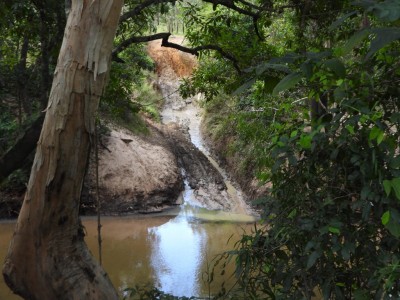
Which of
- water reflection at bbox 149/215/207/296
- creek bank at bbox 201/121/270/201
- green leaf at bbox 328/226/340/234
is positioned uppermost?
creek bank at bbox 201/121/270/201

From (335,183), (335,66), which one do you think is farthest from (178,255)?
(335,66)

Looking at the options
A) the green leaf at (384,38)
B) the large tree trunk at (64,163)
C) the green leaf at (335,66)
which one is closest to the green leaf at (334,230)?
the green leaf at (335,66)

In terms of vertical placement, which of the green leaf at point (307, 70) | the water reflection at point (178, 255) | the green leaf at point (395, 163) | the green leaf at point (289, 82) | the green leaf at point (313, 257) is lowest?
the water reflection at point (178, 255)

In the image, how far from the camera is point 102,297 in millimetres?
2875

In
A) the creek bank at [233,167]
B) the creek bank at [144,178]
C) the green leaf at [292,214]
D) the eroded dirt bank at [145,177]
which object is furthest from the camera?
the creek bank at [233,167]

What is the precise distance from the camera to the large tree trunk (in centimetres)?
266

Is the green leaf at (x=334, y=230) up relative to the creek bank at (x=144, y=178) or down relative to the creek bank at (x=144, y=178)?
down

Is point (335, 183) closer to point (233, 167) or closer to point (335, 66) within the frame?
point (335, 66)

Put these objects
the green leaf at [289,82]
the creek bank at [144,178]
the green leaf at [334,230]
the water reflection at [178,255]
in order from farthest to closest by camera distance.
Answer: the creek bank at [144,178] → the water reflection at [178,255] → the green leaf at [334,230] → the green leaf at [289,82]

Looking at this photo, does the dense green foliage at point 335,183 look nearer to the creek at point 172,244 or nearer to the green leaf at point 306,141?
the green leaf at point 306,141

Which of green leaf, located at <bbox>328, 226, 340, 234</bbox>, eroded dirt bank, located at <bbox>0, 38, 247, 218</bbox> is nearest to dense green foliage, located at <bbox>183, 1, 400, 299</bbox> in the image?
green leaf, located at <bbox>328, 226, 340, 234</bbox>

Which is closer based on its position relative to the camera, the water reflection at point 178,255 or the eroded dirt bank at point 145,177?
the water reflection at point 178,255

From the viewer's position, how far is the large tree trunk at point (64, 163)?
2660 mm

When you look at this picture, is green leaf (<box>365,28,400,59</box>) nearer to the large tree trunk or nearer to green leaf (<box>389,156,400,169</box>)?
green leaf (<box>389,156,400,169</box>)
